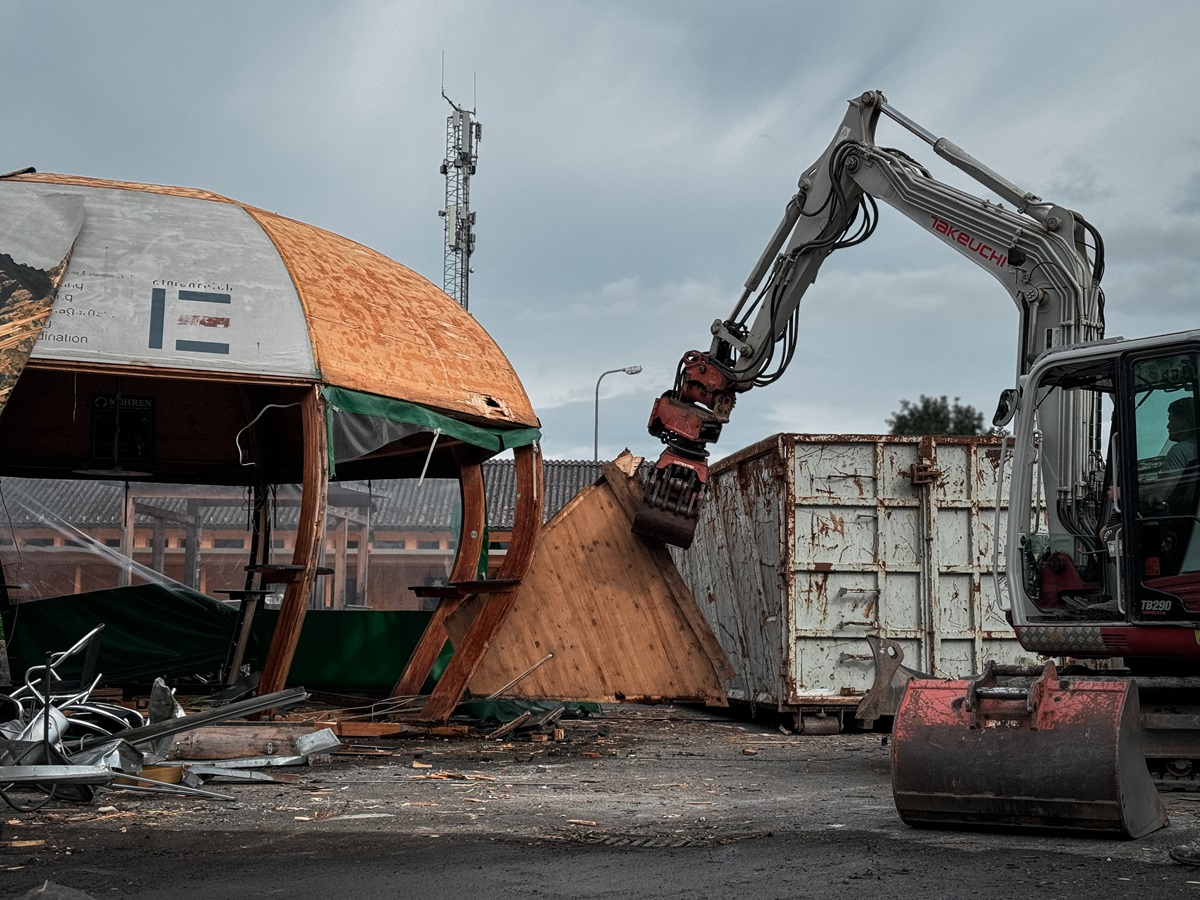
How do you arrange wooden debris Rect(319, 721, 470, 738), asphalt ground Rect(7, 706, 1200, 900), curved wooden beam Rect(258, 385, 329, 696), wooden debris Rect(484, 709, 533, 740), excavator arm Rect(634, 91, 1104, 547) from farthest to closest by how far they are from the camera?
wooden debris Rect(484, 709, 533, 740), wooden debris Rect(319, 721, 470, 738), curved wooden beam Rect(258, 385, 329, 696), excavator arm Rect(634, 91, 1104, 547), asphalt ground Rect(7, 706, 1200, 900)

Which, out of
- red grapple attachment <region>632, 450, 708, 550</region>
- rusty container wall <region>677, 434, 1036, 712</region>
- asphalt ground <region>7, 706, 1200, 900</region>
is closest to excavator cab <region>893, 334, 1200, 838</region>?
asphalt ground <region>7, 706, 1200, 900</region>

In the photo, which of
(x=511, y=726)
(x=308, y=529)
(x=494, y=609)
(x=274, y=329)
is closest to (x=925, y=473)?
(x=494, y=609)

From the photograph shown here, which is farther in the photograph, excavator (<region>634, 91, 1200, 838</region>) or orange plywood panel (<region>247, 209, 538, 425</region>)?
orange plywood panel (<region>247, 209, 538, 425</region>)

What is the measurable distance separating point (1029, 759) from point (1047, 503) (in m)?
2.63

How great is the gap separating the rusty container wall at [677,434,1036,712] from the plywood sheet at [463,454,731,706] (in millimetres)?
2099

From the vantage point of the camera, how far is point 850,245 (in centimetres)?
1034

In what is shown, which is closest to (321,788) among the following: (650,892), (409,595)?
(650,892)

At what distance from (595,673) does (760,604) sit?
3.17 metres

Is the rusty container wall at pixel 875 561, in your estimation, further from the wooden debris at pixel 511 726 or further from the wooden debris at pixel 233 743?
the wooden debris at pixel 233 743

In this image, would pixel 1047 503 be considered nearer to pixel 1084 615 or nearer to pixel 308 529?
pixel 1084 615

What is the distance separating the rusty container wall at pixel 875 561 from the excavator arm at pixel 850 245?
234cm

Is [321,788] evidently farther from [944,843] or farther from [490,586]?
[944,843]

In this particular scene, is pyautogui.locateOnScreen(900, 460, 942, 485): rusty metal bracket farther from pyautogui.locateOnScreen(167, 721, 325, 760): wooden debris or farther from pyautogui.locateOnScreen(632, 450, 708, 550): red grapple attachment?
pyautogui.locateOnScreen(167, 721, 325, 760): wooden debris

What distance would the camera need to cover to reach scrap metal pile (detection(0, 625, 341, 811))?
6746mm
